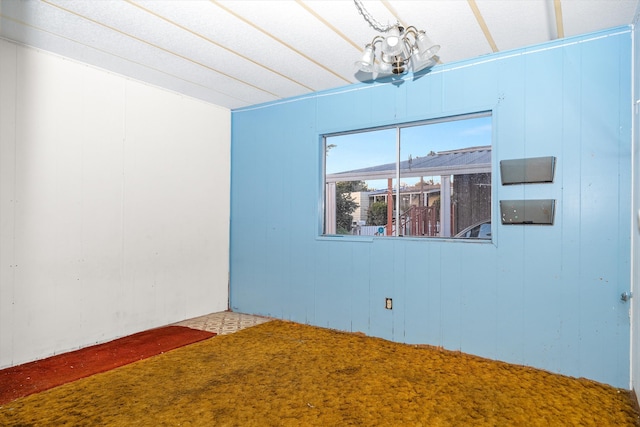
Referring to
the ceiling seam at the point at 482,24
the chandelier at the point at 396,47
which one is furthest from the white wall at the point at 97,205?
the ceiling seam at the point at 482,24

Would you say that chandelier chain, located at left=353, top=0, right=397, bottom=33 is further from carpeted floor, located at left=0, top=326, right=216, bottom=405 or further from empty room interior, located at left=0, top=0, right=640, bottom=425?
carpeted floor, located at left=0, top=326, right=216, bottom=405

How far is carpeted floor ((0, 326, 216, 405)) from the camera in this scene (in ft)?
8.11

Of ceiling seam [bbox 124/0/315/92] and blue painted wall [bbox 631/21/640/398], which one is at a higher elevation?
ceiling seam [bbox 124/0/315/92]

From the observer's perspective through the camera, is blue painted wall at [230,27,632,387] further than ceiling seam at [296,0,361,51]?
Yes

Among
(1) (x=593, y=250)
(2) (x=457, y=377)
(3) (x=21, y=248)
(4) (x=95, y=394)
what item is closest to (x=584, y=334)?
(1) (x=593, y=250)

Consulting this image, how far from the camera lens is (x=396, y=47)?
7.47 ft

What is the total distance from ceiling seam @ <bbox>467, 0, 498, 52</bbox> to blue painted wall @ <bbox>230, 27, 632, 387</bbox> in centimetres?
19

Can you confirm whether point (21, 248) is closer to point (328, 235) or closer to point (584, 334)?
point (328, 235)

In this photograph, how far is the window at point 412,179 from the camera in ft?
10.4

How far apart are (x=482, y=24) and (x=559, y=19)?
1.56 feet

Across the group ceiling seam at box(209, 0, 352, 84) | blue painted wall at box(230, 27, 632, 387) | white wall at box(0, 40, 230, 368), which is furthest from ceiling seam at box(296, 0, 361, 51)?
white wall at box(0, 40, 230, 368)

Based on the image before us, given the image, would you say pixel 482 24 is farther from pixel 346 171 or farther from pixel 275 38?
pixel 346 171

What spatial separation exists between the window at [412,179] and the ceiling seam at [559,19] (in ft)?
2.32

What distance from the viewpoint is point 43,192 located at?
9.58 feet
